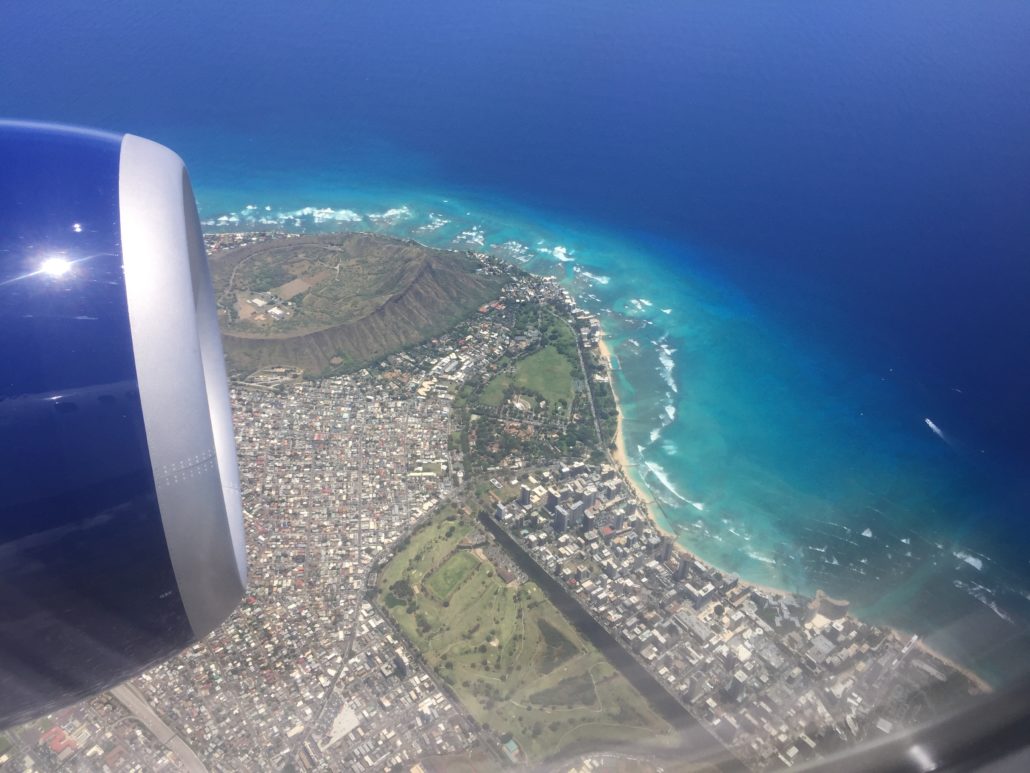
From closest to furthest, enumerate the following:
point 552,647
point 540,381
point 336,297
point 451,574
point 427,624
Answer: point 552,647, point 427,624, point 451,574, point 540,381, point 336,297

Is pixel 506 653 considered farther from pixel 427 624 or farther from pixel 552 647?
pixel 427 624

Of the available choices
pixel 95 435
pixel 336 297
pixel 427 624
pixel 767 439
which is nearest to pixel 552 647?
pixel 427 624

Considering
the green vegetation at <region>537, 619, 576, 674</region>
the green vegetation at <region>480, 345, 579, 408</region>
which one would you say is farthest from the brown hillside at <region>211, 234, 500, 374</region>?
the green vegetation at <region>537, 619, 576, 674</region>

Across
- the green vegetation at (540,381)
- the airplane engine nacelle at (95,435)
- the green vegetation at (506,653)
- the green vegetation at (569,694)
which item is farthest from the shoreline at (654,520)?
the airplane engine nacelle at (95,435)

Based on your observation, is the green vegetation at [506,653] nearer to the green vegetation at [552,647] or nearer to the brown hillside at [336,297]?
the green vegetation at [552,647]

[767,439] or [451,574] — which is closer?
[451,574]

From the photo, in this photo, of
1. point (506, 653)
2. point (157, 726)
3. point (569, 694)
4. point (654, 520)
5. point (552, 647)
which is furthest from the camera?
point (654, 520)

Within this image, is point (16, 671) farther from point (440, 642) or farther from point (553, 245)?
point (553, 245)
